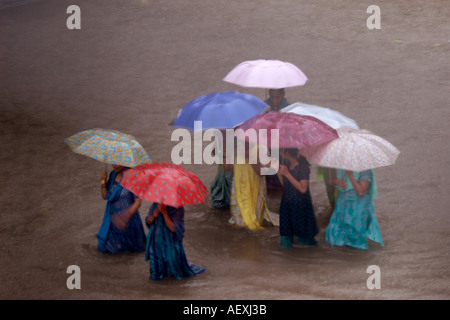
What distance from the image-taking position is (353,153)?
6762mm

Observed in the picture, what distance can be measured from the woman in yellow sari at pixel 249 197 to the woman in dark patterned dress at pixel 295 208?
0.62 meters

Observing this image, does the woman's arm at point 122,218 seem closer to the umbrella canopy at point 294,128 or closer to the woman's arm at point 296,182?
the umbrella canopy at point 294,128

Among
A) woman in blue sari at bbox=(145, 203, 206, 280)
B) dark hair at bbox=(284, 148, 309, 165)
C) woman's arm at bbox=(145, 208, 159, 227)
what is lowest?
woman in blue sari at bbox=(145, 203, 206, 280)

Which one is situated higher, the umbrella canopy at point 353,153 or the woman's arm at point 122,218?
the umbrella canopy at point 353,153

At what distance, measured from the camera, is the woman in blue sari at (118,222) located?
7.09 metres

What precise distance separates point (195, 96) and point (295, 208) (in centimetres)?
540

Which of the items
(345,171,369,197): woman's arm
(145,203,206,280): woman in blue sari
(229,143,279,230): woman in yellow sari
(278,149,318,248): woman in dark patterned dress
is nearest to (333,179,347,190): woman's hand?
(345,171,369,197): woman's arm

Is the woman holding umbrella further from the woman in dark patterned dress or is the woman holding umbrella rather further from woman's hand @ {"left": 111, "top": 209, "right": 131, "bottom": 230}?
the woman in dark patterned dress

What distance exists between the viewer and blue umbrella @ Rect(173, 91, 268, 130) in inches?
301

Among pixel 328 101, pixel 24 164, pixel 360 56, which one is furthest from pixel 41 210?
pixel 360 56

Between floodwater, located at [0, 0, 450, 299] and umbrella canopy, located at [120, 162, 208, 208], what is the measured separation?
3.04 feet

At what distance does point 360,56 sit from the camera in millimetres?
13594

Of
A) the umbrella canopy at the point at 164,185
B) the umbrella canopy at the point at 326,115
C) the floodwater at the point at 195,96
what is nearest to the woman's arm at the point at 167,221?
the umbrella canopy at the point at 164,185

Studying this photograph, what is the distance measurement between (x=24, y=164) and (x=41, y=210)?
5.32ft
